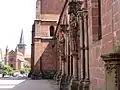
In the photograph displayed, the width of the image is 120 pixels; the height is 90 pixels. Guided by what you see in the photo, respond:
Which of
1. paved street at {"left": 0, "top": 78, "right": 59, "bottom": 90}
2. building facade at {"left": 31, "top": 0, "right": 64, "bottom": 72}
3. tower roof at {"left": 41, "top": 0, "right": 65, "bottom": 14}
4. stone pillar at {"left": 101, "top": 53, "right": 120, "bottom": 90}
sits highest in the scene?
tower roof at {"left": 41, "top": 0, "right": 65, "bottom": 14}

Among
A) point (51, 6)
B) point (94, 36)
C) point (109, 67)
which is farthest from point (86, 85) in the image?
point (51, 6)

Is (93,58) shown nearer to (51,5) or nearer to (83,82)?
(83,82)

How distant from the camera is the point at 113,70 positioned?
16.7ft

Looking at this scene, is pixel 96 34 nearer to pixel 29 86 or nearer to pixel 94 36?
pixel 94 36

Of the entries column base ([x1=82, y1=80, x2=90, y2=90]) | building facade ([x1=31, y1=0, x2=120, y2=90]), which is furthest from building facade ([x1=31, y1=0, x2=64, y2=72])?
column base ([x1=82, y1=80, x2=90, y2=90])

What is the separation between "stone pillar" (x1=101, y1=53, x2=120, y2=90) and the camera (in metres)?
4.97

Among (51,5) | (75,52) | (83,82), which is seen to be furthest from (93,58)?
(51,5)

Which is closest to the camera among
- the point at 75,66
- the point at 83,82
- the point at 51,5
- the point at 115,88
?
the point at 115,88

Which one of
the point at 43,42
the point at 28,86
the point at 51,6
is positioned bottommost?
the point at 28,86

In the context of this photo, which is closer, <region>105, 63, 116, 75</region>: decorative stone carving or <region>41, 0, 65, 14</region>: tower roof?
<region>105, 63, 116, 75</region>: decorative stone carving

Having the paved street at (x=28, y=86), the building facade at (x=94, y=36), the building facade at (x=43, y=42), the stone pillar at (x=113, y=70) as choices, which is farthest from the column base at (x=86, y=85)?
the building facade at (x=43, y=42)

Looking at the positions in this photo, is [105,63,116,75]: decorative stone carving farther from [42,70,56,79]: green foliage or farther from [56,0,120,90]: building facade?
[42,70,56,79]: green foliage

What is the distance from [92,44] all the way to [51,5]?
3159 centimetres

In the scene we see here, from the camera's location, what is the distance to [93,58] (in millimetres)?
9312
